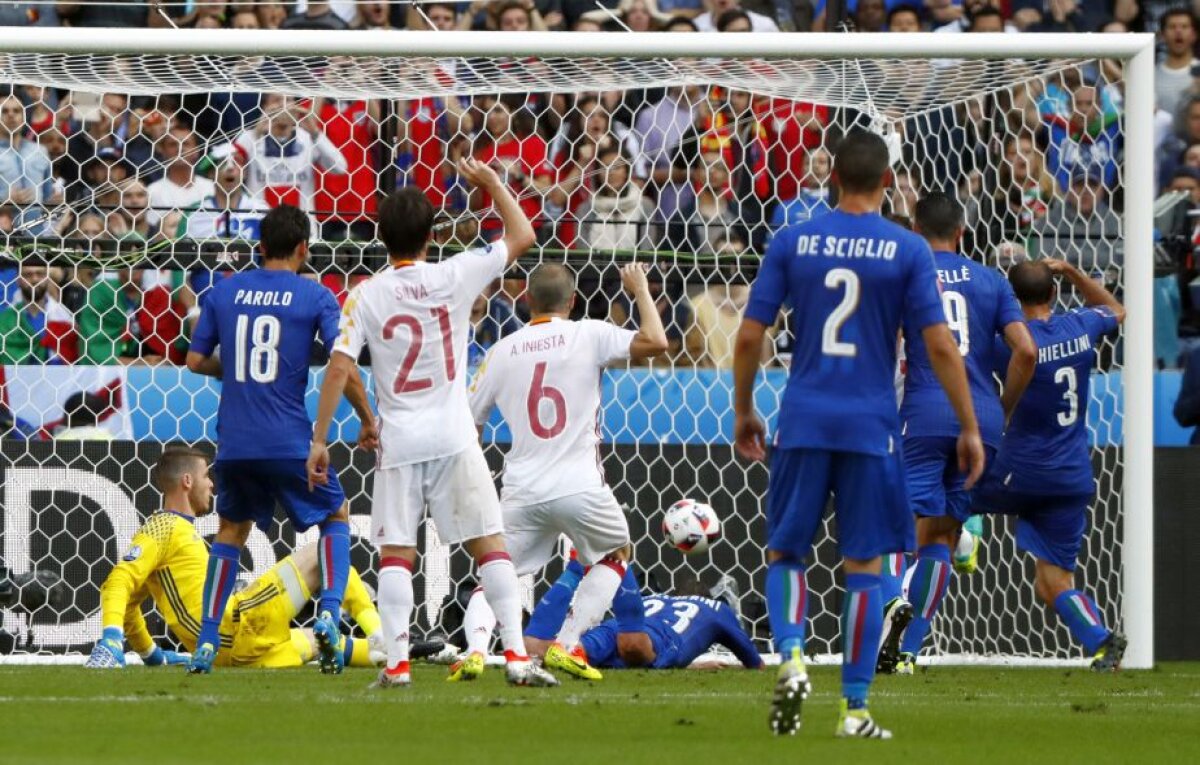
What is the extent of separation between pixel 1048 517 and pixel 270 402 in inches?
148

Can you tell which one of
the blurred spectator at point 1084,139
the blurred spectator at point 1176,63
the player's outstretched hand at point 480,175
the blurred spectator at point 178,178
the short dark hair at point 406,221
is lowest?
the short dark hair at point 406,221

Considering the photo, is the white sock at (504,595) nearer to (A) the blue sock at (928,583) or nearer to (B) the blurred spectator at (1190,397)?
(A) the blue sock at (928,583)

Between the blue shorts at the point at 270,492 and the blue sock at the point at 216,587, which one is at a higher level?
the blue shorts at the point at 270,492

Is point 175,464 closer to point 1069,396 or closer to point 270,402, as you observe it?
point 270,402

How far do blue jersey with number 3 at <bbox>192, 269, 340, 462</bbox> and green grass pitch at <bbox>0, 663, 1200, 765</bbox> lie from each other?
99 centimetres

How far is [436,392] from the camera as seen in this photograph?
7.01m

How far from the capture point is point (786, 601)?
5.70 meters

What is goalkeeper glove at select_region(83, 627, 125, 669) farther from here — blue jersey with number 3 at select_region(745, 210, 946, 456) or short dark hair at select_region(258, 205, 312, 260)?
blue jersey with number 3 at select_region(745, 210, 946, 456)

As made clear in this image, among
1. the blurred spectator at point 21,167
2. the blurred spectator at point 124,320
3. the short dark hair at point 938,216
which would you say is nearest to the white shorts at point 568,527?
the short dark hair at point 938,216

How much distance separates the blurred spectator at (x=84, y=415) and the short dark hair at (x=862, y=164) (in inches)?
227

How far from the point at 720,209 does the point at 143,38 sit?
3.73m

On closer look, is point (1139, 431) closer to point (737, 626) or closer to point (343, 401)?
point (737, 626)

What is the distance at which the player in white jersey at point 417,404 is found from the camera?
6.97 metres

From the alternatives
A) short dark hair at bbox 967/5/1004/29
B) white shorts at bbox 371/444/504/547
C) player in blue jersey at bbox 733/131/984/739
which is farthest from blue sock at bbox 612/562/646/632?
short dark hair at bbox 967/5/1004/29
